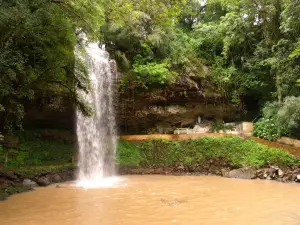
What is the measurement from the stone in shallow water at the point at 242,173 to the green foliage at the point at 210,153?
0.38 meters

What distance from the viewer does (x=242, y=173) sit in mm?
12977

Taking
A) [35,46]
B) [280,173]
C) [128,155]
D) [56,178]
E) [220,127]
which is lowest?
[56,178]

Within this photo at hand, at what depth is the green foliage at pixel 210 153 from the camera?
1308 centimetres

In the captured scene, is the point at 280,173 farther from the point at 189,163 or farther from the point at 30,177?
the point at 30,177

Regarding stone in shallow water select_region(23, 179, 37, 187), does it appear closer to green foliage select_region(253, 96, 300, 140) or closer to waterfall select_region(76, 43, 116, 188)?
waterfall select_region(76, 43, 116, 188)

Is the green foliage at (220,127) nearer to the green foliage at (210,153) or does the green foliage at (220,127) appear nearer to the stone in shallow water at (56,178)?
the green foliage at (210,153)

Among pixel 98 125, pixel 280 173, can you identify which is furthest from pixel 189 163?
pixel 98 125

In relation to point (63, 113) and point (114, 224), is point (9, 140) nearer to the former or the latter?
point (63, 113)

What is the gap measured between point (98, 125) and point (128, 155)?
90.7 inches

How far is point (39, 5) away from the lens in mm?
7793

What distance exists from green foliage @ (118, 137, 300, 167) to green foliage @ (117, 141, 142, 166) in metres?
0.27

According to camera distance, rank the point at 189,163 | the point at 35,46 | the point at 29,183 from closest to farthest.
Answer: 1. the point at 35,46
2. the point at 29,183
3. the point at 189,163

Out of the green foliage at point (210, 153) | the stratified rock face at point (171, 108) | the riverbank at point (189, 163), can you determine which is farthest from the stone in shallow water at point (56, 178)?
the stratified rock face at point (171, 108)

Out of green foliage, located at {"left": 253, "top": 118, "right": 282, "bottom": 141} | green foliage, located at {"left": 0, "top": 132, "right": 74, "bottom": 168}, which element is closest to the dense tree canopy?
green foliage, located at {"left": 253, "top": 118, "right": 282, "bottom": 141}
